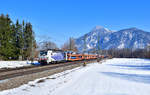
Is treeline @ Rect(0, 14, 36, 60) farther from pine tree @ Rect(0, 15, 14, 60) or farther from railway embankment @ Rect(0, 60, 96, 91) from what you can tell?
railway embankment @ Rect(0, 60, 96, 91)

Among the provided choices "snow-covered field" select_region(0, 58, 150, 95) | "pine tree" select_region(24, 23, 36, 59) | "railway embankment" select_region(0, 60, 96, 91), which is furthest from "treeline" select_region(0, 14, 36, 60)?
"snow-covered field" select_region(0, 58, 150, 95)

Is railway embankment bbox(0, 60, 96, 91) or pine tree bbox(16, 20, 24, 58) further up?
pine tree bbox(16, 20, 24, 58)

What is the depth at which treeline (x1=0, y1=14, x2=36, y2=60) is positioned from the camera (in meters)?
46.7

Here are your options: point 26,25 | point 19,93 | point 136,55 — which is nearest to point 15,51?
point 26,25

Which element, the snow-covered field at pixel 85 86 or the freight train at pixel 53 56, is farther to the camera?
the freight train at pixel 53 56

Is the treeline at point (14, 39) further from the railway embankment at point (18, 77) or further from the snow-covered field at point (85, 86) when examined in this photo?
the snow-covered field at point (85, 86)

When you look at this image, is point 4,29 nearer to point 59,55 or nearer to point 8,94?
point 59,55

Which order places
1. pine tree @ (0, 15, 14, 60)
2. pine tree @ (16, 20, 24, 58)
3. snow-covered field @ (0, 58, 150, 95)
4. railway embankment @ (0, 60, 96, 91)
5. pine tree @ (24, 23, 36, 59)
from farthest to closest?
pine tree @ (24, 23, 36, 59), pine tree @ (16, 20, 24, 58), pine tree @ (0, 15, 14, 60), railway embankment @ (0, 60, 96, 91), snow-covered field @ (0, 58, 150, 95)

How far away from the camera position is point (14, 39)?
173ft

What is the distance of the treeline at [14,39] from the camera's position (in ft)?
153

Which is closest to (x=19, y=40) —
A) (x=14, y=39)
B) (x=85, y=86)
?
(x=14, y=39)

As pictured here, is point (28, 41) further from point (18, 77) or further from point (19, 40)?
point (18, 77)

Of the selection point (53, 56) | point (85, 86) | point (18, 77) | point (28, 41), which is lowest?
point (85, 86)

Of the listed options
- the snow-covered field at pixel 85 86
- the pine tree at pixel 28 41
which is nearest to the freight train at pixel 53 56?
the pine tree at pixel 28 41
